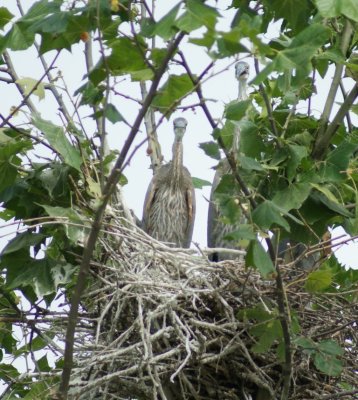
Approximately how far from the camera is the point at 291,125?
201 inches

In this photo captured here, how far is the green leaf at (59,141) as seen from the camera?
180 inches

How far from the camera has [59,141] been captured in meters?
4.61

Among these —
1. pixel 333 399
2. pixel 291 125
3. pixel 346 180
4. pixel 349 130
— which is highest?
pixel 349 130

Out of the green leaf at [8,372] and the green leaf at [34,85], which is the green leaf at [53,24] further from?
the green leaf at [8,372]

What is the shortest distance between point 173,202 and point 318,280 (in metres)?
3.03

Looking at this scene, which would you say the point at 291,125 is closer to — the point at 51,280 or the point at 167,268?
the point at 167,268

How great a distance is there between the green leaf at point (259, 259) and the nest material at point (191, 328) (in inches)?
33.3

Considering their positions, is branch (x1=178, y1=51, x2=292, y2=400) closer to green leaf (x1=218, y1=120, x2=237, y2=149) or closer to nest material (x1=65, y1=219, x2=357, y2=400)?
nest material (x1=65, y1=219, x2=357, y2=400)

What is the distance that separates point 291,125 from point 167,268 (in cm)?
100

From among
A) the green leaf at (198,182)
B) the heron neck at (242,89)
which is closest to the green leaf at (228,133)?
the heron neck at (242,89)

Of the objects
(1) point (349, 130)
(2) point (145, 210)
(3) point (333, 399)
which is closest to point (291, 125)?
(1) point (349, 130)

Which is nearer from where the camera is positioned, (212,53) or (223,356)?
(212,53)

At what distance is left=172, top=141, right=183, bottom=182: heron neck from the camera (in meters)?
7.40

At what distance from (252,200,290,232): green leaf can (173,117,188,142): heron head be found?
3.34 m
